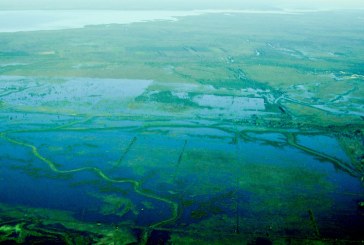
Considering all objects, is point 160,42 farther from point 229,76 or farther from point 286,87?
point 286,87

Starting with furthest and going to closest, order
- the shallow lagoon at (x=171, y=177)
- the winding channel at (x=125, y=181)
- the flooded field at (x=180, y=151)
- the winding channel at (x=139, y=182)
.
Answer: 1. the winding channel at (x=139, y=182)
2. the winding channel at (x=125, y=181)
3. the shallow lagoon at (x=171, y=177)
4. the flooded field at (x=180, y=151)

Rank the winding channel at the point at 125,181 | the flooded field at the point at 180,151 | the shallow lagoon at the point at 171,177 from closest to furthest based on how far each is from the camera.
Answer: the flooded field at the point at 180,151
the shallow lagoon at the point at 171,177
the winding channel at the point at 125,181

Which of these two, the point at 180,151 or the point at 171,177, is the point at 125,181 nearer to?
the point at 171,177

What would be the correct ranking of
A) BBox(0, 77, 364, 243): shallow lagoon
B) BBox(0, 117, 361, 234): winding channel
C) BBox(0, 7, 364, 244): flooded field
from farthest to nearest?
BBox(0, 117, 361, 234): winding channel → BBox(0, 77, 364, 243): shallow lagoon → BBox(0, 7, 364, 244): flooded field

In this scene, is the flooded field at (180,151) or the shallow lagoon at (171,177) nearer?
the flooded field at (180,151)

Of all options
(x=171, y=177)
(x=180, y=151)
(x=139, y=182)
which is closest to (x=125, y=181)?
(x=139, y=182)

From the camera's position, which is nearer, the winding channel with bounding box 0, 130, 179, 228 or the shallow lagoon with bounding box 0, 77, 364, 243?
the shallow lagoon with bounding box 0, 77, 364, 243

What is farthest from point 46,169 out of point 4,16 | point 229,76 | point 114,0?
point 114,0

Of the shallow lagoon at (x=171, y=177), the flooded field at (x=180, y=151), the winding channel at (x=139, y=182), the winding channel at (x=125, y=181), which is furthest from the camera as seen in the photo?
the winding channel at (x=139, y=182)

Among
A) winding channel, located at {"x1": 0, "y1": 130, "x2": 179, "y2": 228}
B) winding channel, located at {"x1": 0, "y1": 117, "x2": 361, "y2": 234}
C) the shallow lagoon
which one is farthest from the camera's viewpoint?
winding channel, located at {"x1": 0, "y1": 117, "x2": 361, "y2": 234}
